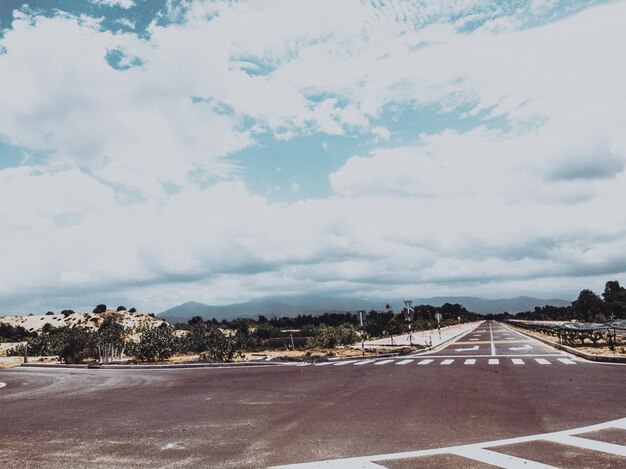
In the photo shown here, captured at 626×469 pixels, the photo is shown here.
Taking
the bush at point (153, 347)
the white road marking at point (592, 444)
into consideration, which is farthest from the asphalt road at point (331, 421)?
the bush at point (153, 347)

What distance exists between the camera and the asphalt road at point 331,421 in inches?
272

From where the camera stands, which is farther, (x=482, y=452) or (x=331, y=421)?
(x=331, y=421)

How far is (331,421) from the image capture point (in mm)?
9344

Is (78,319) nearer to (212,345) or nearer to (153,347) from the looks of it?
(153,347)

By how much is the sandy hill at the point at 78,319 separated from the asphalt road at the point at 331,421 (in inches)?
2786

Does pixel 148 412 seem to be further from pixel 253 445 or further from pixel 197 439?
pixel 253 445

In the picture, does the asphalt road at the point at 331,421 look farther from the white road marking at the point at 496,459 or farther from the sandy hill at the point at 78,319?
the sandy hill at the point at 78,319

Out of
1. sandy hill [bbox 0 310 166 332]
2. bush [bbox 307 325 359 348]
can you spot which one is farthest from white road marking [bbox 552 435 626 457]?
sandy hill [bbox 0 310 166 332]

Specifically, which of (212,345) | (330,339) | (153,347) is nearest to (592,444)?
(212,345)

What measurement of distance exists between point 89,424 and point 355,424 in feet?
18.6

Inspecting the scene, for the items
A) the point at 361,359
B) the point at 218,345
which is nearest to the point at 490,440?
the point at 361,359

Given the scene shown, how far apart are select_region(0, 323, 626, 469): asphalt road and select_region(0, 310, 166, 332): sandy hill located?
70.8 meters

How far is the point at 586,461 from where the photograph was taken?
6312 mm

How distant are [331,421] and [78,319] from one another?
292 ft
